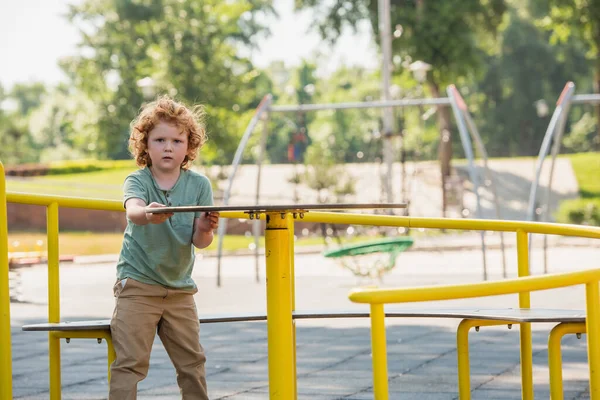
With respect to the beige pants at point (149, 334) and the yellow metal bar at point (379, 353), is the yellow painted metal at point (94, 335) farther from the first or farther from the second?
the yellow metal bar at point (379, 353)

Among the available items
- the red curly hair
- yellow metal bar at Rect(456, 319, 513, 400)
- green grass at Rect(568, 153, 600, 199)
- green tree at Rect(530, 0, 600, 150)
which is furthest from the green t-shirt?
green grass at Rect(568, 153, 600, 199)

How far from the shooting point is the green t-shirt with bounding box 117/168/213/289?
3.86 meters

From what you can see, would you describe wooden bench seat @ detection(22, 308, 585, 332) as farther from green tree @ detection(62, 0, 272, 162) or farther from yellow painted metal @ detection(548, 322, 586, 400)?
green tree @ detection(62, 0, 272, 162)

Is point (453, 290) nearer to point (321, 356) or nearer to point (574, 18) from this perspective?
point (321, 356)

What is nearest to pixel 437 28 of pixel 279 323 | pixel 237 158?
pixel 237 158

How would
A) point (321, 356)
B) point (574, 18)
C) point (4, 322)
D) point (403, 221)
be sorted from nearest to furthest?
point (4, 322) → point (403, 221) → point (321, 356) → point (574, 18)

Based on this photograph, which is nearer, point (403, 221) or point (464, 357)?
point (464, 357)

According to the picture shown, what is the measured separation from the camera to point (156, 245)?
3865 mm

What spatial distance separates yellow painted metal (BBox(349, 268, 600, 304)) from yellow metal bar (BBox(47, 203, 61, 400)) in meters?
1.72

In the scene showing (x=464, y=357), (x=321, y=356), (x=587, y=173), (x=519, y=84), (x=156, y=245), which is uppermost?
(x=519, y=84)

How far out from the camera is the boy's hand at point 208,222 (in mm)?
3672

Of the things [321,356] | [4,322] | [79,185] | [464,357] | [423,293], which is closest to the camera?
[423,293]

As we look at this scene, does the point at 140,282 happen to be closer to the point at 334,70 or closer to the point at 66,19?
the point at 66,19

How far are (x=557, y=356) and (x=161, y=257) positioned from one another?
4.55 feet
